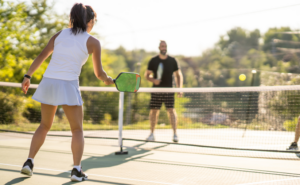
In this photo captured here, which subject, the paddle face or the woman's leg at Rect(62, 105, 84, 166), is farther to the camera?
the paddle face

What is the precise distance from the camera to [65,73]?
3.78 m

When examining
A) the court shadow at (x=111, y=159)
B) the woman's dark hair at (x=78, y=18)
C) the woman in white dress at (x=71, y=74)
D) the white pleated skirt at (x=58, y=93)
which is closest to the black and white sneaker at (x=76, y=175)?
the woman in white dress at (x=71, y=74)

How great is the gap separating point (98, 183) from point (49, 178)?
580 mm

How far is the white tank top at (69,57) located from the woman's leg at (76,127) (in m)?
0.33

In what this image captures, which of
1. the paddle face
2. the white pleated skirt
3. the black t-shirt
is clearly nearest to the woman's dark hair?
the white pleated skirt

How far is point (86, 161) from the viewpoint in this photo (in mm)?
5363

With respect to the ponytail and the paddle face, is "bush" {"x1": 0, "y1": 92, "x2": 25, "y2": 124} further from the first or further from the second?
the ponytail

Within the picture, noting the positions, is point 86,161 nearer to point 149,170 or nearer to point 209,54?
point 149,170

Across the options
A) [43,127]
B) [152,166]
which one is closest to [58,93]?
[43,127]

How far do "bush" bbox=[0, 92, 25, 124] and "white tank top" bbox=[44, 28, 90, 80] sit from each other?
20.2 ft

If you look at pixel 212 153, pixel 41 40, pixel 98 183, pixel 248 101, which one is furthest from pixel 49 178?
pixel 41 40

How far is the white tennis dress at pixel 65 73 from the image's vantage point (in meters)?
3.74

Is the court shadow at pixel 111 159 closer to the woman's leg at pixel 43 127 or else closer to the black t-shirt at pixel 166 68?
the woman's leg at pixel 43 127

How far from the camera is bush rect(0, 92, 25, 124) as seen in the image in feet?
32.5
